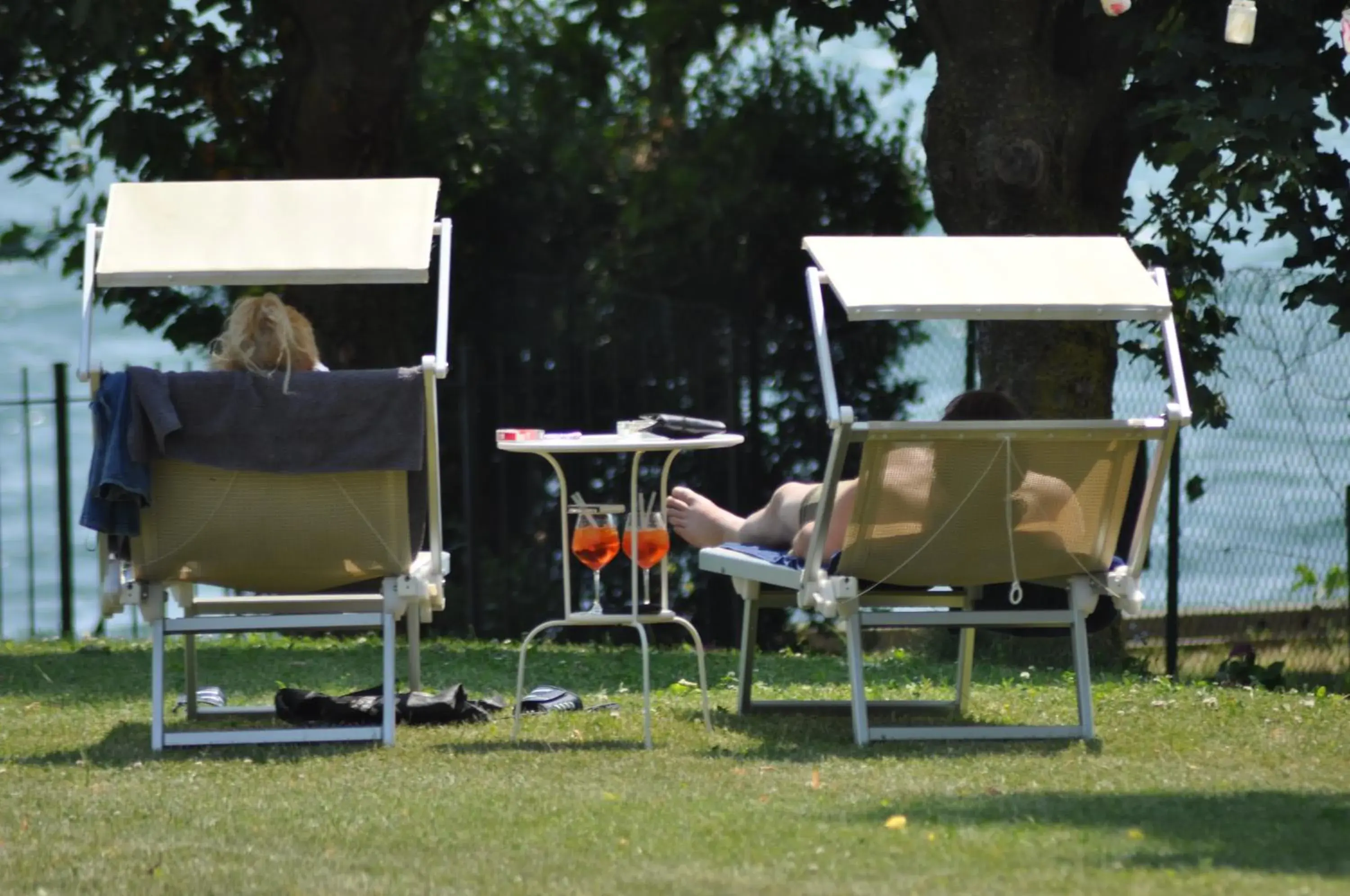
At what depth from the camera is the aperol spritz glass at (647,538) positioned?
5.15 meters

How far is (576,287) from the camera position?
36.8ft

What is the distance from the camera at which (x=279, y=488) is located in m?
4.99

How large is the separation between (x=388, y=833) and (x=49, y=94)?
793 centimetres

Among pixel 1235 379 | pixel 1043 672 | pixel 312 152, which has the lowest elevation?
pixel 1043 672

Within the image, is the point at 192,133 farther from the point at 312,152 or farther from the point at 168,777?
the point at 168,777

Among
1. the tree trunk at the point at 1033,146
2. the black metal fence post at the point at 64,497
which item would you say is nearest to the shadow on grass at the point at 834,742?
the tree trunk at the point at 1033,146

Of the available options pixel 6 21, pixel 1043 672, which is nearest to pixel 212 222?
pixel 1043 672

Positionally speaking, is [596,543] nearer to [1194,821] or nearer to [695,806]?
[695,806]

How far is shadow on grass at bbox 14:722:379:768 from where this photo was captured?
485 cm

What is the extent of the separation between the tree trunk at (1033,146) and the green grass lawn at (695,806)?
224 cm

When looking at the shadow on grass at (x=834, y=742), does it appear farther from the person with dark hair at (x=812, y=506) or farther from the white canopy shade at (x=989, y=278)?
the white canopy shade at (x=989, y=278)

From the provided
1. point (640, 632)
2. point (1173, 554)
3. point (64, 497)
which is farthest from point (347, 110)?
point (640, 632)

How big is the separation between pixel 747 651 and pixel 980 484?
3.43ft

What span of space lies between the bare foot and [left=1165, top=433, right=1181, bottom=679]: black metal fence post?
3713 millimetres
